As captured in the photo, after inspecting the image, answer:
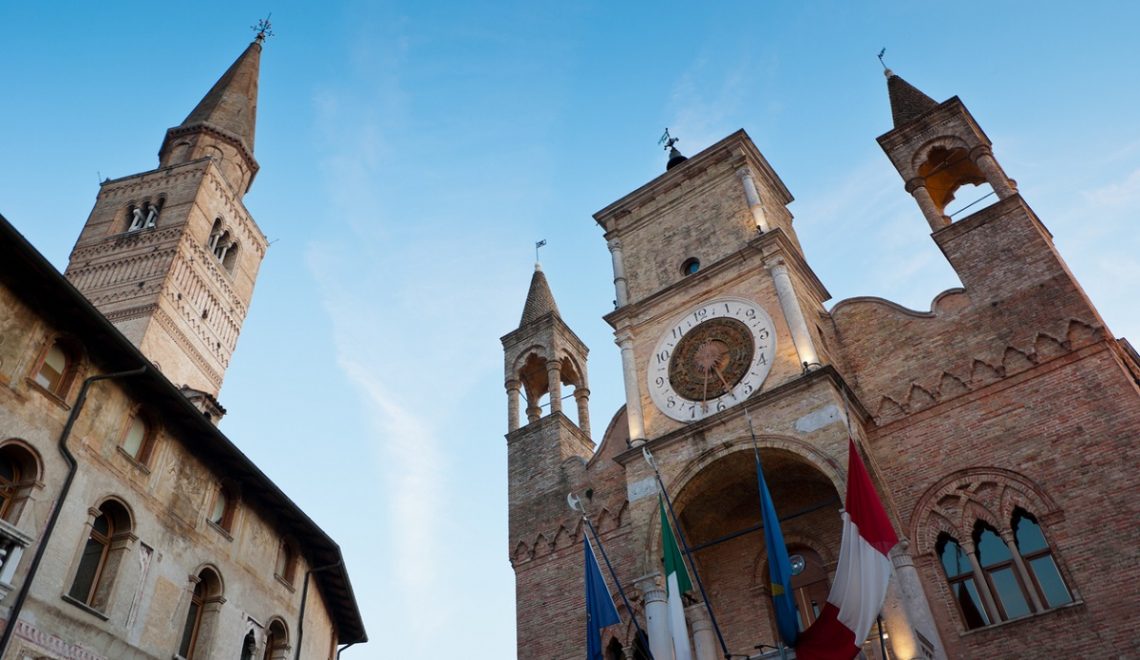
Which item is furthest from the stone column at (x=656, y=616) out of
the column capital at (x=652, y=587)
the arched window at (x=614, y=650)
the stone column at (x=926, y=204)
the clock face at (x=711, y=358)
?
the stone column at (x=926, y=204)

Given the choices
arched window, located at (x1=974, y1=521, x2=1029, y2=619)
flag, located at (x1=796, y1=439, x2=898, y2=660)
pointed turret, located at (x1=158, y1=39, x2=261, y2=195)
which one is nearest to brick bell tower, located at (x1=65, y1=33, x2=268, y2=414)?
pointed turret, located at (x1=158, y1=39, x2=261, y2=195)

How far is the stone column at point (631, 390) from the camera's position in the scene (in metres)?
16.5

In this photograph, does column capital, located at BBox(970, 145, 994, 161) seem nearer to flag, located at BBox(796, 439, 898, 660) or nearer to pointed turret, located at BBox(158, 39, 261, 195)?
flag, located at BBox(796, 439, 898, 660)

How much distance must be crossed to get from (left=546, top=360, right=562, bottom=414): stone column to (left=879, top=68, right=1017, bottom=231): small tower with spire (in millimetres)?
8670

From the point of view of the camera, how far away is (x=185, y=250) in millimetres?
29047

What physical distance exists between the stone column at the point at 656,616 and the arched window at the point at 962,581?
172 inches

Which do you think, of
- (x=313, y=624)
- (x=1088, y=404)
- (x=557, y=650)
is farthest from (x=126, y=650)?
(x=1088, y=404)

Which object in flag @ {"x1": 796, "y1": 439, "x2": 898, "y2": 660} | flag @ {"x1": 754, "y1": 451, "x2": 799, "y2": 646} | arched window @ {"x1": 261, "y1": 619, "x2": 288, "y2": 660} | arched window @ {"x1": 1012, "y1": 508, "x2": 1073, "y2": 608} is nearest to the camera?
flag @ {"x1": 796, "y1": 439, "x2": 898, "y2": 660}

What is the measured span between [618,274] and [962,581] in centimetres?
953

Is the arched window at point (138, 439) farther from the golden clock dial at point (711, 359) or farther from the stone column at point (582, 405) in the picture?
the stone column at point (582, 405)

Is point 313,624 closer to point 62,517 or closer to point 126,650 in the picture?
point 126,650

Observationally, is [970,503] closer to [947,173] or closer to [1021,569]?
[1021,569]

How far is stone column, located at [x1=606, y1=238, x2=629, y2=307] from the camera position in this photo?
1898 centimetres

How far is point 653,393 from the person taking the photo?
16.8 m
